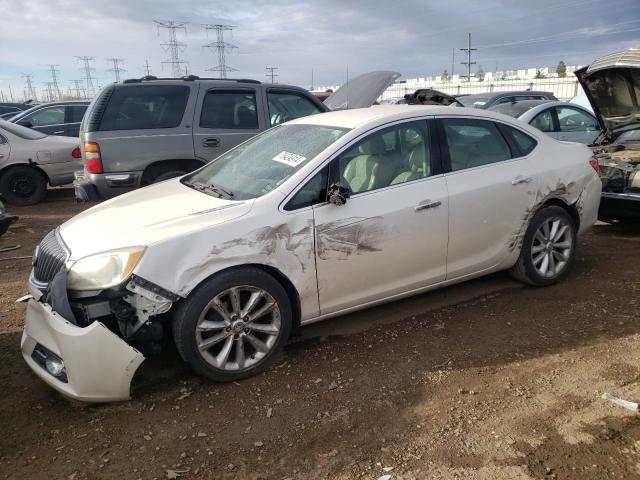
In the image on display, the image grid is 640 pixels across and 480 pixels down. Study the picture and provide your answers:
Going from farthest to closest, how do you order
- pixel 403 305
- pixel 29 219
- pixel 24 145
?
1. pixel 24 145
2. pixel 29 219
3. pixel 403 305

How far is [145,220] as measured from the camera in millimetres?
3297

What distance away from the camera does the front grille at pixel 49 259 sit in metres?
3.17

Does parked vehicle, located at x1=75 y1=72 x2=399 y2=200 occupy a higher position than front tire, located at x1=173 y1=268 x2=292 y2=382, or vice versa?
parked vehicle, located at x1=75 y1=72 x2=399 y2=200

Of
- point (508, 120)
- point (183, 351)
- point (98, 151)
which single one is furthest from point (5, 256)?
point (508, 120)

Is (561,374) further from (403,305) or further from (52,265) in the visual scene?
(52,265)

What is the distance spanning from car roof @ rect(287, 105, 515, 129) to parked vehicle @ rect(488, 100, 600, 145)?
5255 millimetres

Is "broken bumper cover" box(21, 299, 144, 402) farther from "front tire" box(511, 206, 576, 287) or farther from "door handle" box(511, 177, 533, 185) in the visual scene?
"front tire" box(511, 206, 576, 287)

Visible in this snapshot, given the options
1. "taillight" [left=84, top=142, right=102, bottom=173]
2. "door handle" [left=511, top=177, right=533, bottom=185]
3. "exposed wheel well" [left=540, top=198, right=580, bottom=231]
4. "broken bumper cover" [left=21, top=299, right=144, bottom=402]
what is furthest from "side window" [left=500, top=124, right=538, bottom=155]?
"taillight" [left=84, top=142, right=102, bottom=173]

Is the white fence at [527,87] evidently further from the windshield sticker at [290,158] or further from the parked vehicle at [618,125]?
the windshield sticker at [290,158]

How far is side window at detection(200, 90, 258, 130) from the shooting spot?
691 centimetres

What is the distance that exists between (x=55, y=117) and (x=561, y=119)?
36.6 feet

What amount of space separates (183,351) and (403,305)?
6.60ft

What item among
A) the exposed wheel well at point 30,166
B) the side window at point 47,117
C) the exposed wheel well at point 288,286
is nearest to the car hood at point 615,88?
the exposed wheel well at point 288,286

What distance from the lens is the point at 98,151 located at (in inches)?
249
